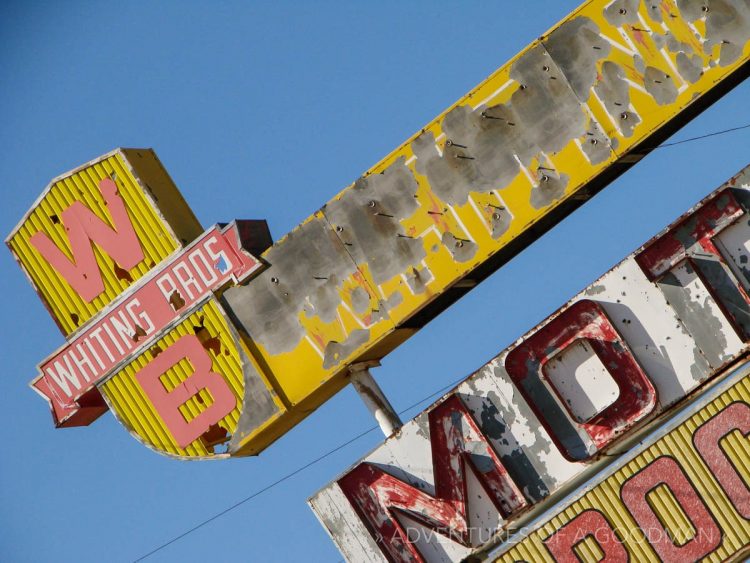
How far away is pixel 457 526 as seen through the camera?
102ft

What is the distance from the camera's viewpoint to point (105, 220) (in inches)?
1371

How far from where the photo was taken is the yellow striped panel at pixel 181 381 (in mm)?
33562

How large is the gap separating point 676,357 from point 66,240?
14.2 meters

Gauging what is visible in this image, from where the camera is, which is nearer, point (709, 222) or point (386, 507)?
point (709, 222)

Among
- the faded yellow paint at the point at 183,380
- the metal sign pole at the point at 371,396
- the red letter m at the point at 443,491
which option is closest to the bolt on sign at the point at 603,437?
the red letter m at the point at 443,491

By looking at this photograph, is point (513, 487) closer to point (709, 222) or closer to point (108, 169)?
point (709, 222)

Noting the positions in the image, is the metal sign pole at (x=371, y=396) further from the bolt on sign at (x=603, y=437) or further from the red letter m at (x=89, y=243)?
the red letter m at (x=89, y=243)

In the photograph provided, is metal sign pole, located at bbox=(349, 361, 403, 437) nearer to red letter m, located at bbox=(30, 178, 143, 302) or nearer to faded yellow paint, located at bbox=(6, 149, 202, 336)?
faded yellow paint, located at bbox=(6, 149, 202, 336)

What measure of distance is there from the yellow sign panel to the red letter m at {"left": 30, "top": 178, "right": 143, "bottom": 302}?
1161 cm

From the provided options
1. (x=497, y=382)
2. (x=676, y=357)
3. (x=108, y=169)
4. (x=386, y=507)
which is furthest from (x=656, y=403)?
(x=108, y=169)

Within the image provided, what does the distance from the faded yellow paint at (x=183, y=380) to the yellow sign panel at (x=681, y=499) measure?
23.9 ft

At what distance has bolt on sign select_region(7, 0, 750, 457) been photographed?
1201 inches

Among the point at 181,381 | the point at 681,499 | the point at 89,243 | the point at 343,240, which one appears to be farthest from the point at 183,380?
the point at 681,499

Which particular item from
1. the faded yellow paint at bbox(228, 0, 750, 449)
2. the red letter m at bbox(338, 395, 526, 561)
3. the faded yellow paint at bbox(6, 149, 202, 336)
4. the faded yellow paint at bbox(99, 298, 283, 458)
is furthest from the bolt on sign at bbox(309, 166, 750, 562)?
the faded yellow paint at bbox(6, 149, 202, 336)
